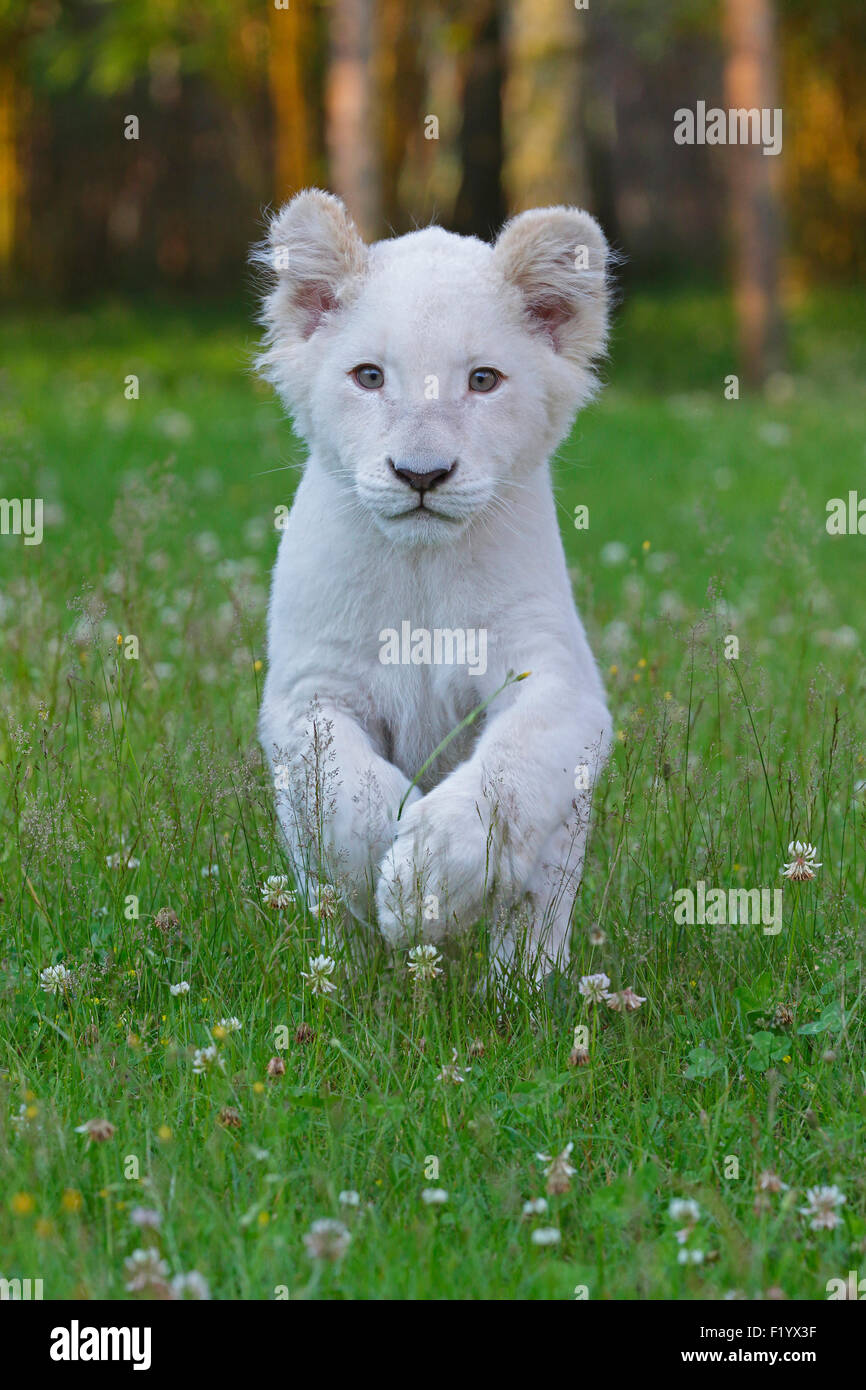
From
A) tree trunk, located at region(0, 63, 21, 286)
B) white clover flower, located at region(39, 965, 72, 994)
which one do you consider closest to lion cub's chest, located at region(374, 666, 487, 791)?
white clover flower, located at region(39, 965, 72, 994)

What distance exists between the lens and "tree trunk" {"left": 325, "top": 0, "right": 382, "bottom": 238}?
14914mm


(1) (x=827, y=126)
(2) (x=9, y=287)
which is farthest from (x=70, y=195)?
(1) (x=827, y=126)

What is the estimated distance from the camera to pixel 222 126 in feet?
85.1

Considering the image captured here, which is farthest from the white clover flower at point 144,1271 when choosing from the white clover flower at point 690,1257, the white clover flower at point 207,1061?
the white clover flower at point 690,1257

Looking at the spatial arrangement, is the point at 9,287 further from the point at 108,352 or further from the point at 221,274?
the point at 108,352

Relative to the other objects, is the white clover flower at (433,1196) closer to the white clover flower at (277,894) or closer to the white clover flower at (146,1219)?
the white clover flower at (146,1219)

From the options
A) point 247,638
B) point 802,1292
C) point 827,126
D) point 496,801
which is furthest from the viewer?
point 827,126

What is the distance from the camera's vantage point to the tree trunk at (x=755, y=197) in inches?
621

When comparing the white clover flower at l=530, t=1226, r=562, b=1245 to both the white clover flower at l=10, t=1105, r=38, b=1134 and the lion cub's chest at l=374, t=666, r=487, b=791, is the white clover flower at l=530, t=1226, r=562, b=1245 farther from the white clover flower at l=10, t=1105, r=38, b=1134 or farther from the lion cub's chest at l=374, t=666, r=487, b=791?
the lion cub's chest at l=374, t=666, r=487, b=791

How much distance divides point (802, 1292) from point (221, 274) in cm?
2502

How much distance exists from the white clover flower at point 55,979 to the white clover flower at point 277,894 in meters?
0.51

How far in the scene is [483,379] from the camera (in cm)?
407

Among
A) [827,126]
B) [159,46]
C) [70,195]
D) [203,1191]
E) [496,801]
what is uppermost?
[827,126]

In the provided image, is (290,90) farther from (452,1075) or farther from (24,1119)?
(24,1119)
